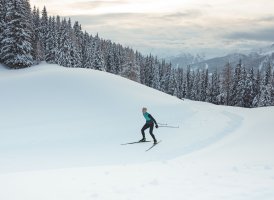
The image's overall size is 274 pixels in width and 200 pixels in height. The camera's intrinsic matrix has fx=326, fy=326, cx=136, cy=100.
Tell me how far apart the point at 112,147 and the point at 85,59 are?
77.4 metres

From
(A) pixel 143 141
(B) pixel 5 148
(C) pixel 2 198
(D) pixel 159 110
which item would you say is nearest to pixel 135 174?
(C) pixel 2 198

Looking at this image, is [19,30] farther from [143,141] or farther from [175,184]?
[175,184]

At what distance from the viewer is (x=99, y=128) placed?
72.9ft

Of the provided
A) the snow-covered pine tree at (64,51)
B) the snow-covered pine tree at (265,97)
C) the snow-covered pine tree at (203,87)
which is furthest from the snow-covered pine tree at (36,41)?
the snow-covered pine tree at (203,87)

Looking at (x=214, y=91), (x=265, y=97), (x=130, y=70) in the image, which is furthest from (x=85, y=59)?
(x=265, y=97)

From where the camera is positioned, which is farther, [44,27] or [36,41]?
[44,27]

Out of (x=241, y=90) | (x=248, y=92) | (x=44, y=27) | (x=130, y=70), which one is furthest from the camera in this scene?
(x=44, y=27)

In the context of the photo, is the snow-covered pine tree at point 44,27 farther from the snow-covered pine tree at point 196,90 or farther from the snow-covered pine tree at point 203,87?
the snow-covered pine tree at point 196,90

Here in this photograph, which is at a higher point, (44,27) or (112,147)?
(44,27)

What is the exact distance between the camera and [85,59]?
9406 cm

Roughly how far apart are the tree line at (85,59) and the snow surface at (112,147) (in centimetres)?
2058

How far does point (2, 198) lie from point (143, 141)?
463 inches

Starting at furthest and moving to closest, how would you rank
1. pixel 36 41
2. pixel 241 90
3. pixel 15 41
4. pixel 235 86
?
pixel 235 86 → pixel 241 90 → pixel 36 41 → pixel 15 41

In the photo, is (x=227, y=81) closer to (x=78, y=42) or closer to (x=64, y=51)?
(x=64, y=51)
